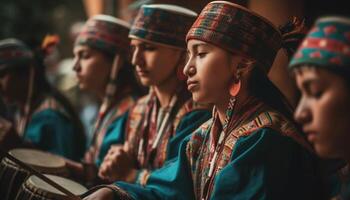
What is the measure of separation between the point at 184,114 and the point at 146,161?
398mm

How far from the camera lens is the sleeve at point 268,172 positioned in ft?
7.79

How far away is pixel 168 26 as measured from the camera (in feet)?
11.1

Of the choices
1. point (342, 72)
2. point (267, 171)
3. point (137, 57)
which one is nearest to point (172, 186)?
point (267, 171)

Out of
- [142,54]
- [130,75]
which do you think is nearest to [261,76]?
[142,54]

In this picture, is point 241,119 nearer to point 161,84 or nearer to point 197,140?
point 197,140

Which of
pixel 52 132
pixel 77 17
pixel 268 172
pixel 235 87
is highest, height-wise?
pixel 235 87

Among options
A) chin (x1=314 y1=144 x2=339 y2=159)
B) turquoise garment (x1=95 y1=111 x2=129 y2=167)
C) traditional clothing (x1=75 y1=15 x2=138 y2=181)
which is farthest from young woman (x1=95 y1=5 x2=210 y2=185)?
chin (x1=314 y1=144 x2=339 y2=159)

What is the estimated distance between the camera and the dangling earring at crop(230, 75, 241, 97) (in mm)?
2537

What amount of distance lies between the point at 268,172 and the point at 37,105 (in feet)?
A: 9.12

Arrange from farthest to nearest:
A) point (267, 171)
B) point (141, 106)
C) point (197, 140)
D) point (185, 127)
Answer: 1. point (141, 106)
2. point (185, 127)
3. point (197, 140)
4. point (267, 171)

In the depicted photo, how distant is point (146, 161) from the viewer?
11.5 feet

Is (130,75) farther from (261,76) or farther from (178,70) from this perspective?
(261,76)

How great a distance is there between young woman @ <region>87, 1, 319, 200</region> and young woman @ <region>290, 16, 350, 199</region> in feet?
1.40

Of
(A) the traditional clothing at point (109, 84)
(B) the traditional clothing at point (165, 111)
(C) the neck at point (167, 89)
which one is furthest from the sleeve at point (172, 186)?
(A) the traditional clothing at point (109, 84)
